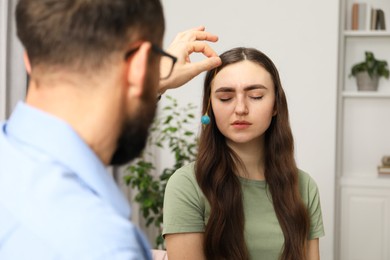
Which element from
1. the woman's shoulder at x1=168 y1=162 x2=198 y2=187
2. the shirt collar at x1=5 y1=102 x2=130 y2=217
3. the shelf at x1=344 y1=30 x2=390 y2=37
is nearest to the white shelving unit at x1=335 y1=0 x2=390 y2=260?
the shelf at x1=344 y1=30 x2=390 y2=37

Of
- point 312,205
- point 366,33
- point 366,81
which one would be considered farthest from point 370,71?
point 312,205

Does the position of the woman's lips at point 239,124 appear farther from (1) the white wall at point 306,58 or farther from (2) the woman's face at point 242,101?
(1) the white wall at point 306,58

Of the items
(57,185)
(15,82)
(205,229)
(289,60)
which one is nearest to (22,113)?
(57,185)

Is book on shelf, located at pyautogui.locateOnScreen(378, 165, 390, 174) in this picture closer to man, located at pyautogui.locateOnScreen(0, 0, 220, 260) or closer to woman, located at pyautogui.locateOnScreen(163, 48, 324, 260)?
woman, located at pyautogui.locateOnScreen(163, 48, 324, 260)

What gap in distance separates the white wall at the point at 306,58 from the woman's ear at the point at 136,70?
3.09 metres

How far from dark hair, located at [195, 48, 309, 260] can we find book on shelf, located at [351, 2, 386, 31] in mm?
2418

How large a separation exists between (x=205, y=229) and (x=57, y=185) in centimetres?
115

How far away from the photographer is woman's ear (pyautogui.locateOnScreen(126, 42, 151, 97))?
2.61 ft

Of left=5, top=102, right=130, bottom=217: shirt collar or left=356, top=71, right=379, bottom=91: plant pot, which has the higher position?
left=356, top=71, right=379, bottom=91: plant pot

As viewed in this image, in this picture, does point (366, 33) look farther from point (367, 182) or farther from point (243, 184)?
point (243, 184)

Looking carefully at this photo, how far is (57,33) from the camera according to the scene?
0.78 m

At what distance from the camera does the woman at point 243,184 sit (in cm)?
177

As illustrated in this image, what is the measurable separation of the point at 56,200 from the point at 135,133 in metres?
0.19

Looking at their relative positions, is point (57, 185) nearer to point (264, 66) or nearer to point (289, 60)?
point (264, 66)
